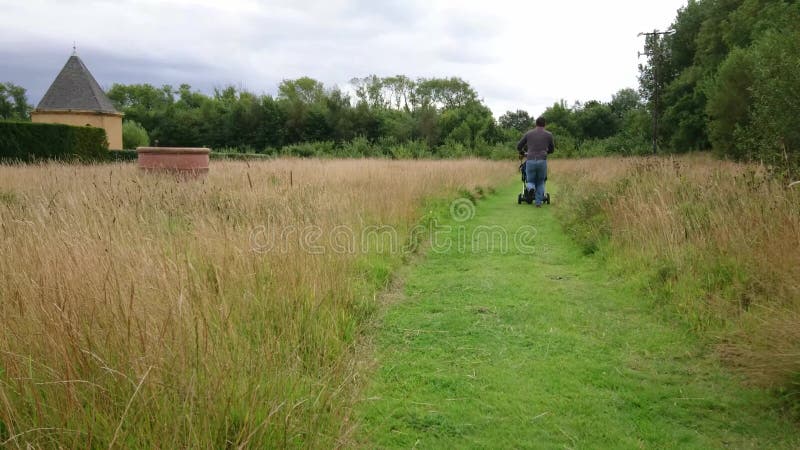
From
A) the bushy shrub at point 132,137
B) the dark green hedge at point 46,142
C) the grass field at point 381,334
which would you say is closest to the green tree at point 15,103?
the bushy shrub at point 132,137

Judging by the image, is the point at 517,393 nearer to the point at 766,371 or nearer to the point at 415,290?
the point at 766,371

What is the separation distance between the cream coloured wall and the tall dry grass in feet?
139

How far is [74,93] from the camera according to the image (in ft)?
131

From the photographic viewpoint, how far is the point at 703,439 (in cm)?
244

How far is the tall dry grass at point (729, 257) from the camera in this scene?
9.50 feet

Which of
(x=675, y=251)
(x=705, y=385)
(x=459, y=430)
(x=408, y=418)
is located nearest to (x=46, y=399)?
(x=408, y=418)

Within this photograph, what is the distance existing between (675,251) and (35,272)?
526 centimetres

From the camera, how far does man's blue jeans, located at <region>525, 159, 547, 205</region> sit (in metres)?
11.3

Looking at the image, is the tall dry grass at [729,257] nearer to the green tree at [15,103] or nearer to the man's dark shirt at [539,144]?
the man's dark shirt at [539,144]

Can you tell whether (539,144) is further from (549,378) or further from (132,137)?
(132,137)

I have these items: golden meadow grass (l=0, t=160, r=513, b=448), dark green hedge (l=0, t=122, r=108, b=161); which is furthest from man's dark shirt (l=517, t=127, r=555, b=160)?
dark green hedge (l=0, t=122, r=108, b=161)

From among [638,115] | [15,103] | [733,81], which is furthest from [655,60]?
[15,103]

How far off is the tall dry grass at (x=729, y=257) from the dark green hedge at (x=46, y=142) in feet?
63.0

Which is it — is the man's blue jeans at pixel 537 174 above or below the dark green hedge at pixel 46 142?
below
